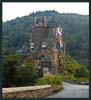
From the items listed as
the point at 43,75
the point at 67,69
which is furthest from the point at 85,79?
the point at 43,75

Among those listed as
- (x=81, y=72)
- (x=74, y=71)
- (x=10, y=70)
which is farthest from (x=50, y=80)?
(x=10, y=70)

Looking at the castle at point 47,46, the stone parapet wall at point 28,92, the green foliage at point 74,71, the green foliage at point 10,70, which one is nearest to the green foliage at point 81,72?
the green foliage at point 74,71

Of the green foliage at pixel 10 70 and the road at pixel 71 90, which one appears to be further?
the green foliage at pixel 10 70

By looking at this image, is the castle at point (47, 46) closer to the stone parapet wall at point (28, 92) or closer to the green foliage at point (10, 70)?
the stone parapet wall at point (28, 92)

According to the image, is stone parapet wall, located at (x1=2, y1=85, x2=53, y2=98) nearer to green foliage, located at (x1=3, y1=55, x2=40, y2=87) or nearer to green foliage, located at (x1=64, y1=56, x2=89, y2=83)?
green foliage, located at (x1=3, y1=55, x2=40, y2=87)

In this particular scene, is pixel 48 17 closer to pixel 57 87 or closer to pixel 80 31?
pixel 80 31

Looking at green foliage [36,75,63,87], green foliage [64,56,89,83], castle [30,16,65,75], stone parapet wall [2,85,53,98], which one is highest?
castle [30,16,65,75]

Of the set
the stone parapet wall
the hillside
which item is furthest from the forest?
the stone parapet wall
